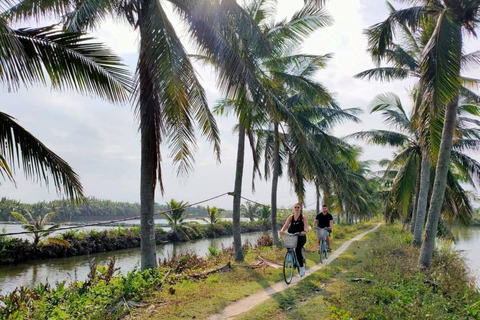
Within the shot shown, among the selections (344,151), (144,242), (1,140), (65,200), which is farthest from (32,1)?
(344,151)

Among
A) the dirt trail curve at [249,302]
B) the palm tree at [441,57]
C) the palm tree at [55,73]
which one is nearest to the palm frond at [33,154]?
the palm tree at [55,73]

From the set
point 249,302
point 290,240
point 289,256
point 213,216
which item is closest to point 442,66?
point 290,240

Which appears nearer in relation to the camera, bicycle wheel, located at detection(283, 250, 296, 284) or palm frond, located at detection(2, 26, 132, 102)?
palm frond, located at detection(2, 26, 132, 102)

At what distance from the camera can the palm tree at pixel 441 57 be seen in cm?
798

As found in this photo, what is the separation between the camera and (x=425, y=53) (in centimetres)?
844

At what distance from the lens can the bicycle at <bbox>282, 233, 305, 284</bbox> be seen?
779 centimetres

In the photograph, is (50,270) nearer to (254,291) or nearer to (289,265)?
(254,291)

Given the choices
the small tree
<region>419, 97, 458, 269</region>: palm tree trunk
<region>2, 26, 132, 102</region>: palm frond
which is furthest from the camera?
the small tree

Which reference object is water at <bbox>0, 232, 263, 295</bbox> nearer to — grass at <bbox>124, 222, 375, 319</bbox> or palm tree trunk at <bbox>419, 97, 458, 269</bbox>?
grass at <bbox>124, 222, 375, 319</bbox>

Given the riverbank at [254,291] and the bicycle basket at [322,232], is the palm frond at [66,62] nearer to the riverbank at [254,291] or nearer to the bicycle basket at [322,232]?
the riverbank at [254,291]

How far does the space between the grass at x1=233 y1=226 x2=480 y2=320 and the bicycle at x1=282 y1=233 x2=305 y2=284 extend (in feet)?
1.15

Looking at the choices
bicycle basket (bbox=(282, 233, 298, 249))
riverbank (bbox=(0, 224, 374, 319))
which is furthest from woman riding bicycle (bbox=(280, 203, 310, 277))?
riverbank (bbox=(0, 224, 374, 319))

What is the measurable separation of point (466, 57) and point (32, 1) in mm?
11407

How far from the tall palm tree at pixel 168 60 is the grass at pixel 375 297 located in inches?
128
